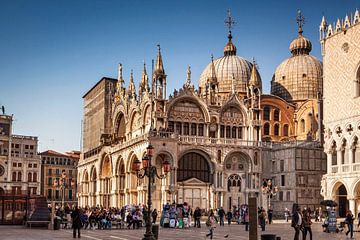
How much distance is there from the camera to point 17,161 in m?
81.6

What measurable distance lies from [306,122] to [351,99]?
1853 cm

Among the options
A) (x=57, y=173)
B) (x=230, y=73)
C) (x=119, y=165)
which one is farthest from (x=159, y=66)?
(x=57, y=173)

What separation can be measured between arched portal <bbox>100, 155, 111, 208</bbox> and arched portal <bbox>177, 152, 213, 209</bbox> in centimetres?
1304

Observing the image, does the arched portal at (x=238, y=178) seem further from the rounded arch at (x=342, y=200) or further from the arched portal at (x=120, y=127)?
the arched portal at (x=120, y=127)

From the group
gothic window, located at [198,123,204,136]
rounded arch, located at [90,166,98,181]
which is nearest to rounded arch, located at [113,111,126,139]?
rounded arch, located at [90,166,98,181]

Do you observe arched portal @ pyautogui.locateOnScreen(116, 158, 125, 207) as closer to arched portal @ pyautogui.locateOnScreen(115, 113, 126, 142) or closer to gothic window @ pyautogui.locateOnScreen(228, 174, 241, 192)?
arched portal @ pyautogui.locateOnScreen(115, 113, 126, 142)

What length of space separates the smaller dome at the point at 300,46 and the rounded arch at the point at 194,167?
2437 centimetres

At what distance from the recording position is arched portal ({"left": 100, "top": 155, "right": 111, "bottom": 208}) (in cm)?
6178

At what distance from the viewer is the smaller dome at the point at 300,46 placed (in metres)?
69.3

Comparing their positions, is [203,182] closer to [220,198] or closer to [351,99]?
[220,198]

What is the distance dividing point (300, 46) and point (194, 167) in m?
25.8

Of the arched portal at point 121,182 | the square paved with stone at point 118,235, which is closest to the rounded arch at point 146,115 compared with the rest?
the arched portal at point 121,182

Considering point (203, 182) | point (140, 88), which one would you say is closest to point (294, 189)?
point (203, 182)

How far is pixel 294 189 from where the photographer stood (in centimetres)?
5088
